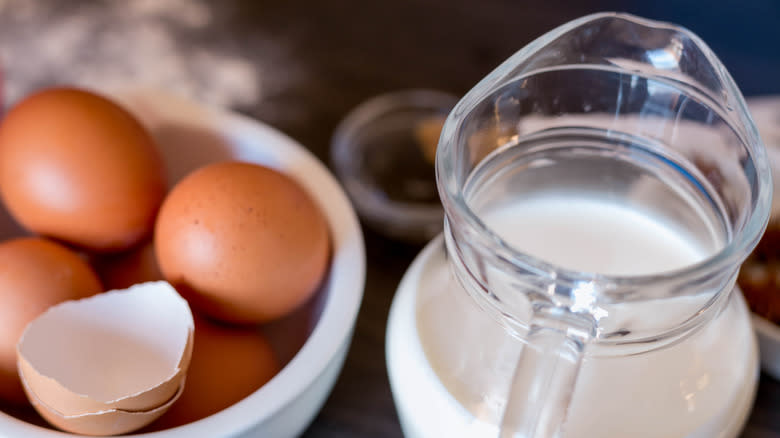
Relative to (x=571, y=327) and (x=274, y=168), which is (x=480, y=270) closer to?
(x=571, y=327)

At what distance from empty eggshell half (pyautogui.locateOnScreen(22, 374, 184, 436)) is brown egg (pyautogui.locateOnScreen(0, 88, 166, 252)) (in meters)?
0.12

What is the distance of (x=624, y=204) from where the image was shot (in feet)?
1.49

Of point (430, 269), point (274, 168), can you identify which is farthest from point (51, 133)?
point (430, 269)

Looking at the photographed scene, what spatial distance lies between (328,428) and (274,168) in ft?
0.59

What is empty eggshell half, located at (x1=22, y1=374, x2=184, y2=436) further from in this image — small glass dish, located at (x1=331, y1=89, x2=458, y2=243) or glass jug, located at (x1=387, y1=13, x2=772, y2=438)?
small glass dish, located at (x1=331, y1=89, x2=458, y2=243)

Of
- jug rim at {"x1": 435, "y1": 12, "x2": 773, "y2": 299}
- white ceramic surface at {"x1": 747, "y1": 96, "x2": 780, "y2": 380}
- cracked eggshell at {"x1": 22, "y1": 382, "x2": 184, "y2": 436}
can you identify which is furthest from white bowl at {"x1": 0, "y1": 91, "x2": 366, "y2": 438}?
white ceramic surface at {"x1": 747, "y1": 96, "x2": 780, "y2": 380}

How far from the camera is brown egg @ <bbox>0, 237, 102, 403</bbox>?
424 millimetres

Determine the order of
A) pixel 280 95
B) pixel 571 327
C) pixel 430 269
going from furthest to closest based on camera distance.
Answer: pixel 280 95 → pixel 430 269 → pixel 571 327

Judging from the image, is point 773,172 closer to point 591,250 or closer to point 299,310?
point 591,250

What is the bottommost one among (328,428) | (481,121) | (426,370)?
(328,428)

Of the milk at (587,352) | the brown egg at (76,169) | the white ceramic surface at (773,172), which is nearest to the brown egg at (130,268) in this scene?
the brown egg at (76,169)

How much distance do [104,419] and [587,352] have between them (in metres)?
0.25

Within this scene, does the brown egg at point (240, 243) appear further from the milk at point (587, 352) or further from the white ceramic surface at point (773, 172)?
the white ceramic surface at point (773, 172)

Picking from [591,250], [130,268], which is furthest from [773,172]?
[130,268]
